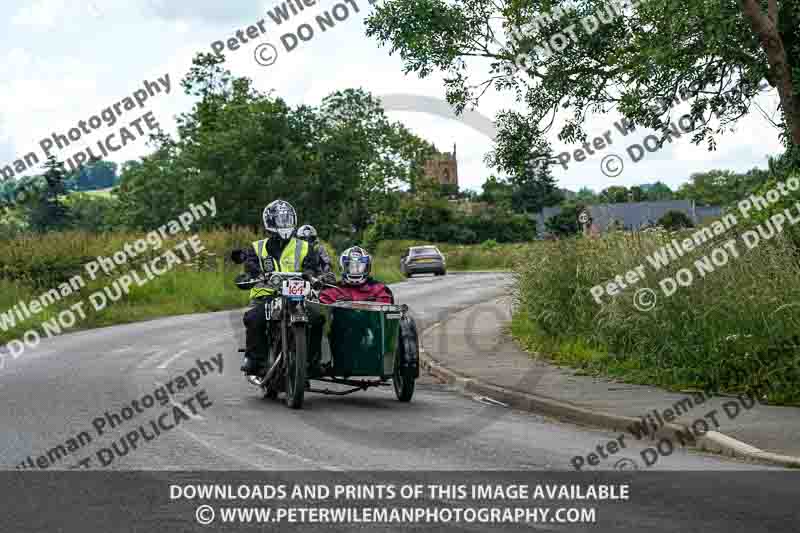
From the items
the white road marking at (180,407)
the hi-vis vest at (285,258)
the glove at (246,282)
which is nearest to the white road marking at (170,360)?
the white road marking at (180,407)

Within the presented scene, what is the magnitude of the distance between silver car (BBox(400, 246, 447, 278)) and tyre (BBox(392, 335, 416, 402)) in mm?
41182

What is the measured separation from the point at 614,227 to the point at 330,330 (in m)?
7.00

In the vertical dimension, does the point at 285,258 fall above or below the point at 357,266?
above

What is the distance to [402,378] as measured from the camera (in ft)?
43.4

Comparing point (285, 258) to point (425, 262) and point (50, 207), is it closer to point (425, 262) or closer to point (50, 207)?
point (425, 262)

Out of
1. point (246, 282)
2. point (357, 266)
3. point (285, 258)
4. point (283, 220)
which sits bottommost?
point (246, 282)

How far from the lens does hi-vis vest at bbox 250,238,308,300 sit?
509 inches

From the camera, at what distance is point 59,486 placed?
824 cm

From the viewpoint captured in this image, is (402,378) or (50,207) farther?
(50,207)

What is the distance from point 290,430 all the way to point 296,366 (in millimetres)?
1430

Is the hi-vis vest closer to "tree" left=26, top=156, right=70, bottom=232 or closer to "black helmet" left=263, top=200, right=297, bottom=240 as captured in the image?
"black helmet" left=263, top=200, right=297, bottom=240

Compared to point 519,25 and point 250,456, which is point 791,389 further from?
point 519,25

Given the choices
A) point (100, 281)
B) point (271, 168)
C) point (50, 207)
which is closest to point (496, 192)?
point (50, 207)

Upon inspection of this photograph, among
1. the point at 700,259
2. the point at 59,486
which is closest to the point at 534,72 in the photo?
the point at 700,259
